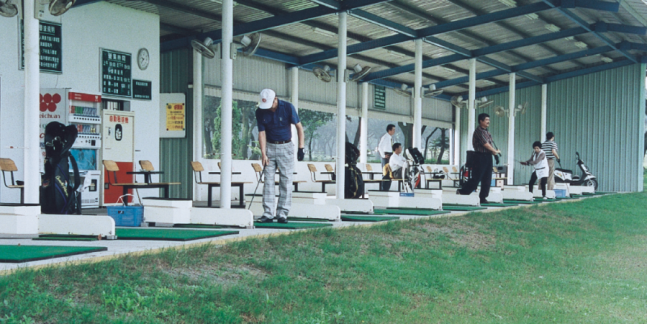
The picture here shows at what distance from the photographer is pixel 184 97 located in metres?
15.7

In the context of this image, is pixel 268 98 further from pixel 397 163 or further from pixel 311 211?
pixel 397 163

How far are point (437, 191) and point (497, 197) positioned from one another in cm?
247

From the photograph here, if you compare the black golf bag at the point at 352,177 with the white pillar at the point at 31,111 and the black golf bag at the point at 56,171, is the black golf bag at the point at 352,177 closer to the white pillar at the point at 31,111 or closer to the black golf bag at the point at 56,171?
the black golf bag at the point at 56,171

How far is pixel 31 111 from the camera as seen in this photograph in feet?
23.4

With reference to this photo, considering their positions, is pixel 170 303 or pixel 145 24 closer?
pixel 170 303

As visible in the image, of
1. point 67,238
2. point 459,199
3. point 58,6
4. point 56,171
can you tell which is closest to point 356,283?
point 67,238

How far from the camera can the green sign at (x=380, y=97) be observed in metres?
23.3

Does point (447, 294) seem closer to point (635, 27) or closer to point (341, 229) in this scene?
point (341, 229)

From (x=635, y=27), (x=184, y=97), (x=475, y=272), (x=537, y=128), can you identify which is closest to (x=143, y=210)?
(x=475, y=272)

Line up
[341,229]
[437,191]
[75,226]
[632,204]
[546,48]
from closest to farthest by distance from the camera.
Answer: [75,226], [341,229], [437,191], [632,204], [546,48]

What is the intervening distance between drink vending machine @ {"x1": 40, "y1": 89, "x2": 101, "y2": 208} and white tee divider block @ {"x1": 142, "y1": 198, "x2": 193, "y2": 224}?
7.67 feet

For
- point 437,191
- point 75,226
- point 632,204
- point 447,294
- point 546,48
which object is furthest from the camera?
point 546,48

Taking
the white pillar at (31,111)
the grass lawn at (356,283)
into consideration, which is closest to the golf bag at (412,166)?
the grass lawn at (356,283)

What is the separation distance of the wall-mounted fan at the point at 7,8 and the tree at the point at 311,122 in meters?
11.2
